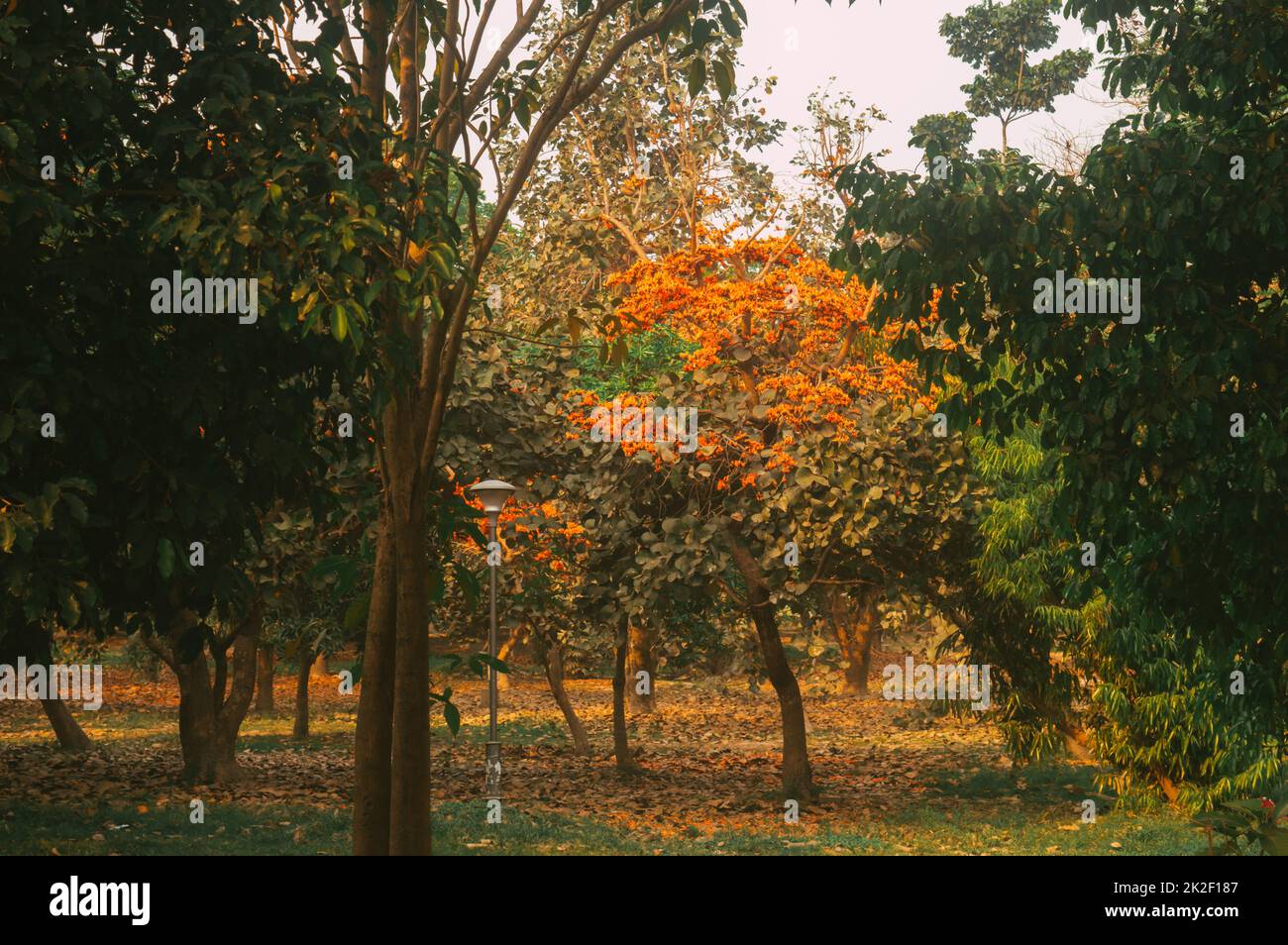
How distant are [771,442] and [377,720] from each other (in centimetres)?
1055

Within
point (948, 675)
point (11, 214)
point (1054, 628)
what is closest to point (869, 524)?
point (1054, 628)

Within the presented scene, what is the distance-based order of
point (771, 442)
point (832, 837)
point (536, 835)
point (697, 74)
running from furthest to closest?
point (771, 442), point (832, 837), point (536, 835), point (697, 74)

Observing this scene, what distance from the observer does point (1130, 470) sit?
8.46 meters

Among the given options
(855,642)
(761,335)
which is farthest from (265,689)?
(761,335)

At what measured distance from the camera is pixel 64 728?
22656 millimetres

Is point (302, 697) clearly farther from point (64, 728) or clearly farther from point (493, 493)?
point (493, 493)

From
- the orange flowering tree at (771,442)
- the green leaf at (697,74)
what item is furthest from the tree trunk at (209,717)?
the green leaf at (697,74)

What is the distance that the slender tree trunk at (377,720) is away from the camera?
761 centimetres

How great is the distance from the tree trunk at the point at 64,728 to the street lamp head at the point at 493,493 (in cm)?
1041

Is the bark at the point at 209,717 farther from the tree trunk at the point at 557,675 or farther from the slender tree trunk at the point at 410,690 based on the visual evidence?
the slender tree trunk at the point at 410,690

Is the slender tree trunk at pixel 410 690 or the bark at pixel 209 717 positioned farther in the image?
the bark at pixel 209 717

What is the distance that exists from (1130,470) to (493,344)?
10.4m

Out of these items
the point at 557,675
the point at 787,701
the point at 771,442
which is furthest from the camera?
the point at 557,675

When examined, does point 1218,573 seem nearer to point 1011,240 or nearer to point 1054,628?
point 1011,240
